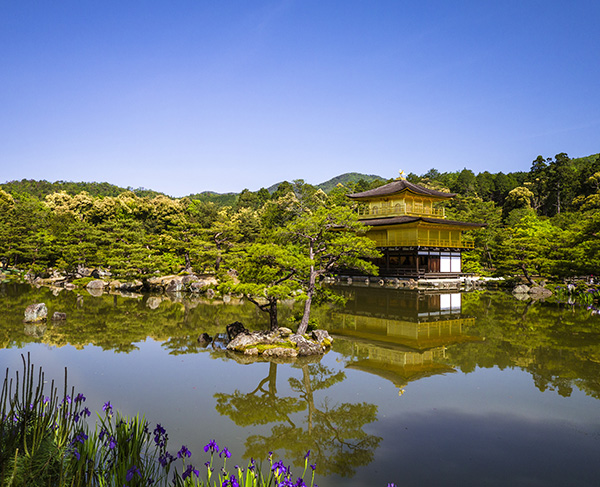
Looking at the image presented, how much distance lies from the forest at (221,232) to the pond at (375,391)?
3611 millimetres

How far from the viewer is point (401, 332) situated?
14.1 metres

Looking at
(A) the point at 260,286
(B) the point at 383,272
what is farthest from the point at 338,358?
(B) the point at 383,272

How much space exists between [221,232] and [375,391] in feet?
80.7

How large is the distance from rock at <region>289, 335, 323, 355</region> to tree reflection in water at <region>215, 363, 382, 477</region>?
6.19ft

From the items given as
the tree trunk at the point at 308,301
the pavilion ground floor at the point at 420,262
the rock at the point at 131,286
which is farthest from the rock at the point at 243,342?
the pavilion ground floor at the point at 420,262

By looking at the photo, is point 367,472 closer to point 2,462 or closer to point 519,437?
point 519,437

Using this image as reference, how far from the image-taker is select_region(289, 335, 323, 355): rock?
11.0 meters

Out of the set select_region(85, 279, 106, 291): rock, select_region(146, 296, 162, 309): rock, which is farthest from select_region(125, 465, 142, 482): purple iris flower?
select_region(85, 279, 106, 291): rock

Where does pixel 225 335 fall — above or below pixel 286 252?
below

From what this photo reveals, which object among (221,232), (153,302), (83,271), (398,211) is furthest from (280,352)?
(83,271)

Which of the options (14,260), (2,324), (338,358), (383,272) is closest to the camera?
(338,358)

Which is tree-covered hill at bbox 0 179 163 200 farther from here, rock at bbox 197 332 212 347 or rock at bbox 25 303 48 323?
rock at bbox 197 332 212 347

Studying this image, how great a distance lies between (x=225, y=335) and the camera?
13.6m

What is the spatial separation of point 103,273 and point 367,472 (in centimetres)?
3241
